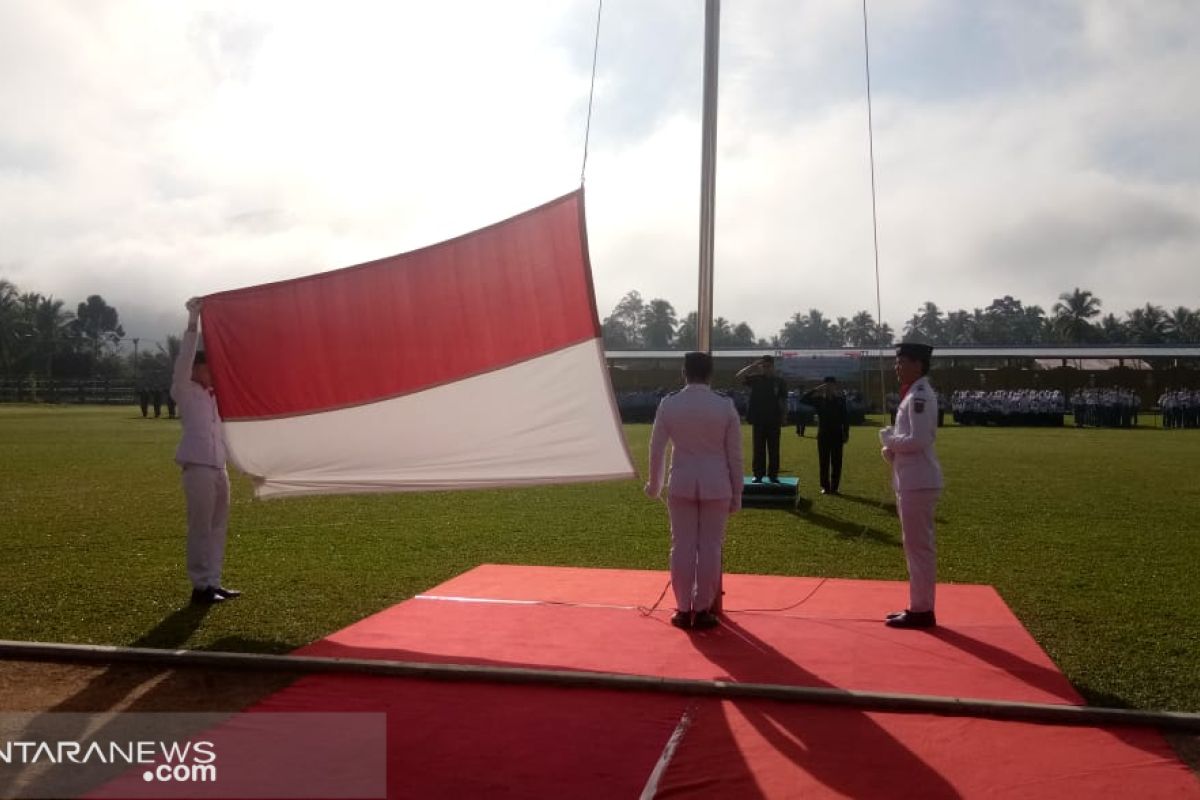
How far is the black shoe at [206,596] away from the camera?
23.7 ft

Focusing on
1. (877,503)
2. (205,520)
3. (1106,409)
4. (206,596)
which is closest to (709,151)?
(205,520)

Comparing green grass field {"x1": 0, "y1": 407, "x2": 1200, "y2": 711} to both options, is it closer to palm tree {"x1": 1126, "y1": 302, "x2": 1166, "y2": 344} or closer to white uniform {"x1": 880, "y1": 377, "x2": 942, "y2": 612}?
white uniform {"x1": 880, "y1": 377, "x2": 942, "y2": 612}

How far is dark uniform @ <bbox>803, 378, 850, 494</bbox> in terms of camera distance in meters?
14.7

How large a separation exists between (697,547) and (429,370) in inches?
84.0

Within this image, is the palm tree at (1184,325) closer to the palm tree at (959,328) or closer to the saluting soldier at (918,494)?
the palm tree at (959,328)

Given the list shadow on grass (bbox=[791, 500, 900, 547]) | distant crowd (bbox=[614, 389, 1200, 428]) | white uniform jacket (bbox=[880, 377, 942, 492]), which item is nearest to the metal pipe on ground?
white uniform jacket (bbox=[880, 377, 942, 492])

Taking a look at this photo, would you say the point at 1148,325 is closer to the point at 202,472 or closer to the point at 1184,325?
the point at 1184,325

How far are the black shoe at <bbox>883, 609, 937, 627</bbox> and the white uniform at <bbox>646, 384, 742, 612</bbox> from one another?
1.19 metres

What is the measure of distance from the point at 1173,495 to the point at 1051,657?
1049cm

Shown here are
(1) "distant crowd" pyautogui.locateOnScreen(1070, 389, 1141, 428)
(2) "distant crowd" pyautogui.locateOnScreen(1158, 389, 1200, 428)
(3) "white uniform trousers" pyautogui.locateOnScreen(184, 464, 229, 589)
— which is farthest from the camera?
(1) "distant crowd" pyautogui.locateOnScreen(1070, 389, 1141, 428)

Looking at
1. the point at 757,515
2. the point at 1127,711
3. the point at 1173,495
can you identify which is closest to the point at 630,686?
the point at 1127,711

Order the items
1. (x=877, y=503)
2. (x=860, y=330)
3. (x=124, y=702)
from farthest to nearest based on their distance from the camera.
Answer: (x=860, y=330)
(x=877, y=503)
(x=124, y=702)

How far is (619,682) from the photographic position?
4977mm

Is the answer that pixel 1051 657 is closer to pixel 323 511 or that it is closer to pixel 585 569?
pixel 585 569
